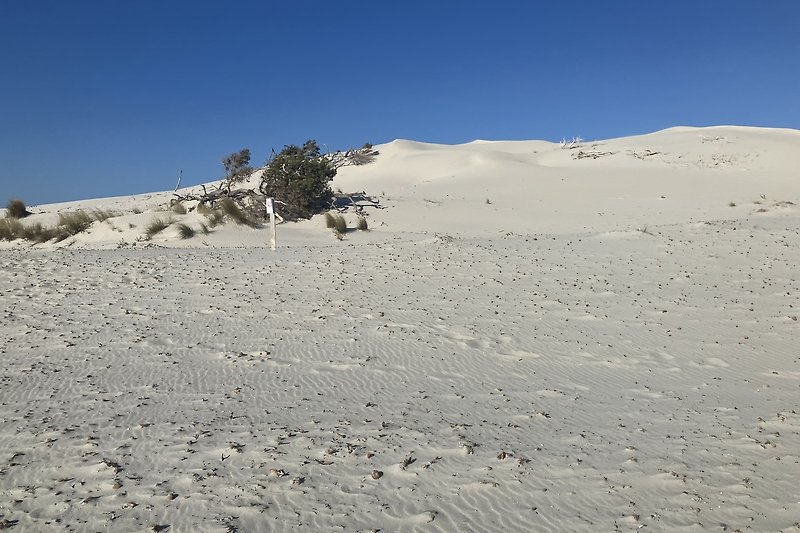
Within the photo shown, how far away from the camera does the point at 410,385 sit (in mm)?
Answer: 5039

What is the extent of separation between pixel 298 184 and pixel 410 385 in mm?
13248

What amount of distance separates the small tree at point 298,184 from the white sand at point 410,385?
6.11 meters

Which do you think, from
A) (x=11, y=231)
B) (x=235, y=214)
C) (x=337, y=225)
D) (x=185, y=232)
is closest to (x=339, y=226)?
(x=337, y=225)

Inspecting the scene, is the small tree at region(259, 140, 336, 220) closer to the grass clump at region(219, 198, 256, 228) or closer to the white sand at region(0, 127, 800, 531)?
the grass clump at region(219, 198, 256, 228)

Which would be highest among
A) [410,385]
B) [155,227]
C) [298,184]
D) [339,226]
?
[298,184]

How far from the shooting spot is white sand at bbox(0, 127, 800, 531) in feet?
10.5

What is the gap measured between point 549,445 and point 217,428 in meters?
2.09

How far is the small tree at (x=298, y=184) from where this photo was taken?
1755 centimetres

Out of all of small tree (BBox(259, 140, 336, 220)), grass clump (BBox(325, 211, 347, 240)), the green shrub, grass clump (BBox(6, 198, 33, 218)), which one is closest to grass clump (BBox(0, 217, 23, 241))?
grass clump (BBox(6, 198, 33, 218))

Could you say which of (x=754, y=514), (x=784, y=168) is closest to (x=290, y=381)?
Answer: (x=754, y=514)

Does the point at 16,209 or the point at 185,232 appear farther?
the point at 16,209

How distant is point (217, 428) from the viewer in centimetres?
405

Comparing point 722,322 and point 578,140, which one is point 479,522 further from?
point 578,140

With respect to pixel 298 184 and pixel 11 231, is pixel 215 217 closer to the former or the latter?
pixel 298 184
